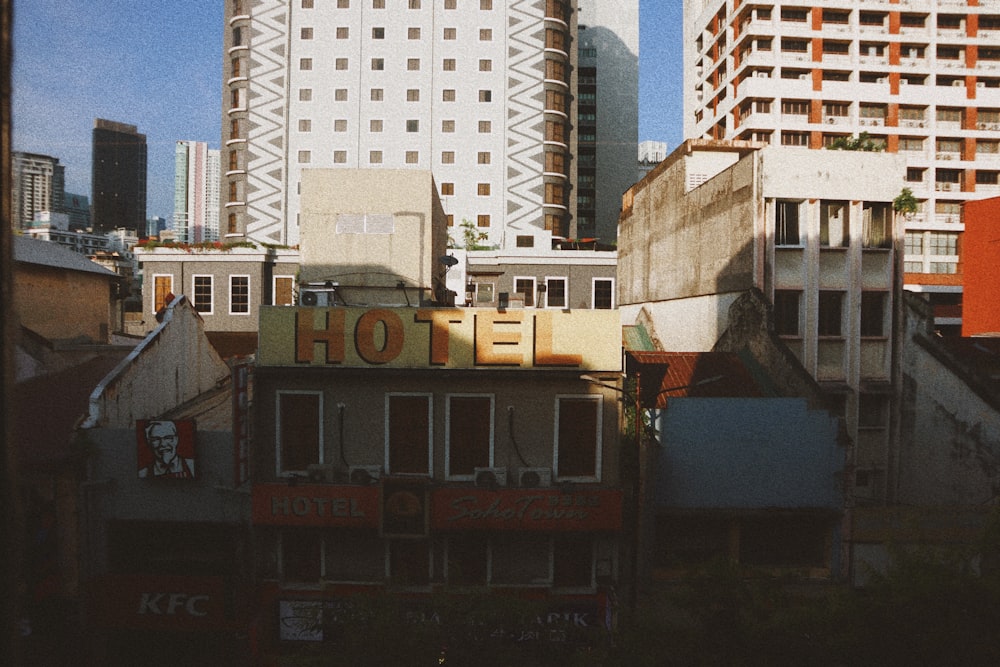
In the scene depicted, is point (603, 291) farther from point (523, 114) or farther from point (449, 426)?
point (523, 114)

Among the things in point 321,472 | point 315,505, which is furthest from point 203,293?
point 315,505

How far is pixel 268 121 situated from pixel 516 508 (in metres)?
55.8

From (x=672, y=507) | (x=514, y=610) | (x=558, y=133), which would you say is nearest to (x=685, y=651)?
(x=514, y=610)

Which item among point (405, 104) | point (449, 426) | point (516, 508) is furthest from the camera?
point (405, 104)

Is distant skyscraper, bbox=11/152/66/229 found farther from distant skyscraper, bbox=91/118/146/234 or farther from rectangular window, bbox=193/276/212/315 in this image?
rectangular window, bbox=193/276/212/315

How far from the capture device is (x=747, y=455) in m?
15.0

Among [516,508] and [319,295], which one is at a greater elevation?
[319,295]

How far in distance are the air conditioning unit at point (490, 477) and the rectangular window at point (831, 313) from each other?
12.4 m

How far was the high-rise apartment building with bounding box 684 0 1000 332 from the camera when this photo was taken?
50156 millimetres

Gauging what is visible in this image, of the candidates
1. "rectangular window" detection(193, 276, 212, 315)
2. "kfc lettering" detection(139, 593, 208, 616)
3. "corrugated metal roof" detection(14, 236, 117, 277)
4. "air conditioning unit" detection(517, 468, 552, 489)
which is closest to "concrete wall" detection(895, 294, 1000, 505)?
"air conditioning unit" detection(517, 468, 552, 489)

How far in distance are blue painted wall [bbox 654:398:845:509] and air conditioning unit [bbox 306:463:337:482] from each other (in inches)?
325

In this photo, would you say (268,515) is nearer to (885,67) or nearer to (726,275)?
(726,275)

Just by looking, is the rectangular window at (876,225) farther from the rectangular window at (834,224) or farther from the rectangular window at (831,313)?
the rectangular window at (831,313)

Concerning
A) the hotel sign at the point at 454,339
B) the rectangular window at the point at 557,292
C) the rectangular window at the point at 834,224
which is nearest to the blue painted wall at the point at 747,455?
the hotel sign at the point at 454,339
